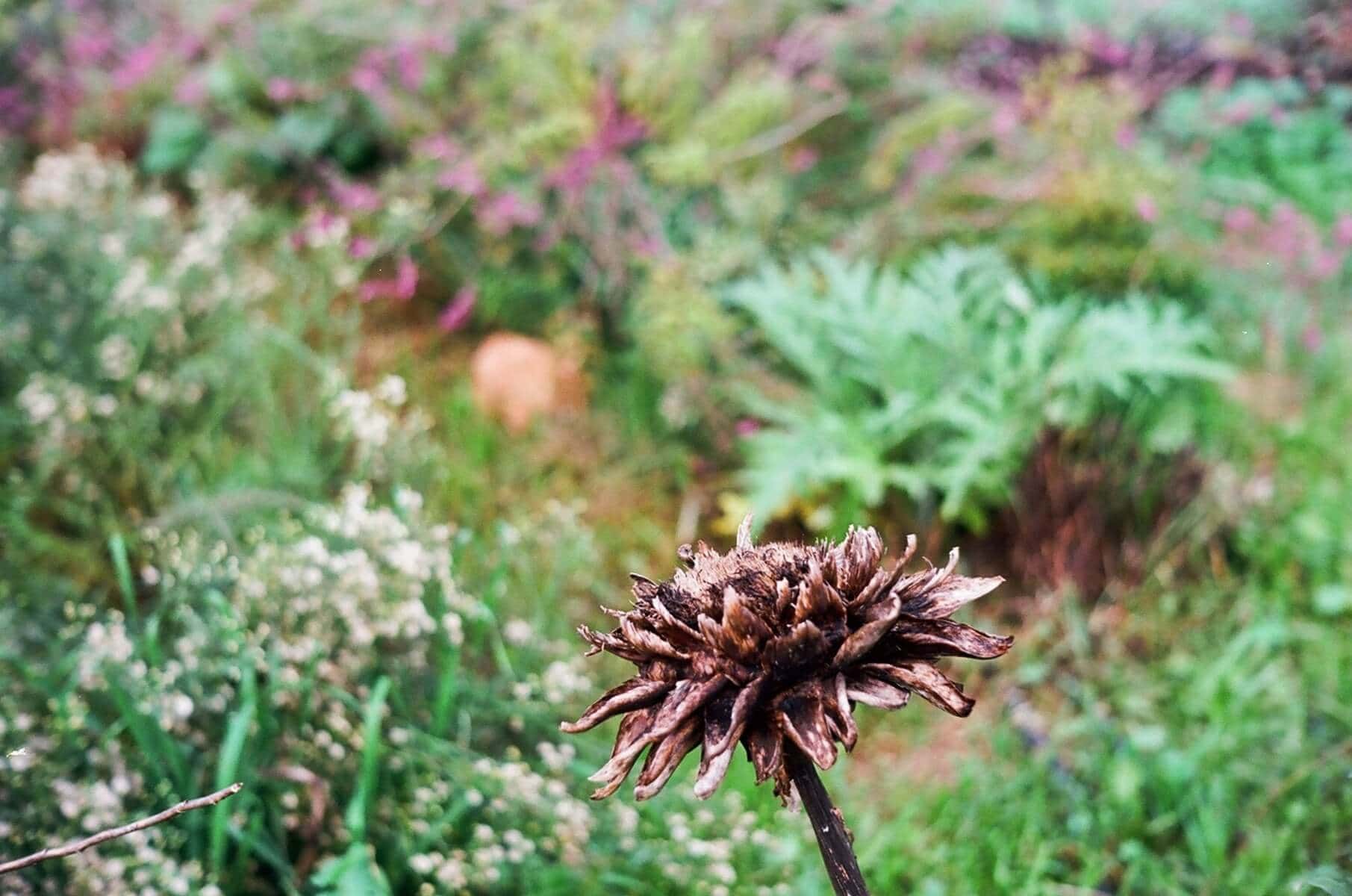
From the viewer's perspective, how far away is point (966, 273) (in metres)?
3.28

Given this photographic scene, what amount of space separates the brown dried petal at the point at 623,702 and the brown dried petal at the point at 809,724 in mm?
111

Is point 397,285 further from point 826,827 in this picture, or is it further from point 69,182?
point 826,827

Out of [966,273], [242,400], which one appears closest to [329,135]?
[242,400]

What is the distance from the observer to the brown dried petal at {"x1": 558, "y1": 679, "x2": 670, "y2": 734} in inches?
39.2

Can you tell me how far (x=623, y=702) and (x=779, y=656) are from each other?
0.15m

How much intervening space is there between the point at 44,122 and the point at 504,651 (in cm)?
380

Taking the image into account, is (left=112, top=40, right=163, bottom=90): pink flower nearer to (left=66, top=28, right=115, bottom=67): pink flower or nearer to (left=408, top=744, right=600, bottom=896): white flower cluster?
(left=66, top=28, right=115, bottom=67): pink flower

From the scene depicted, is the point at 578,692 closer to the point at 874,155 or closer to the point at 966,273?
the point at 966,273

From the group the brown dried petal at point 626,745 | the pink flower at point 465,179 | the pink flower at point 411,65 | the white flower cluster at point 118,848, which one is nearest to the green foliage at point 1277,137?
the pink flower at point 465,179

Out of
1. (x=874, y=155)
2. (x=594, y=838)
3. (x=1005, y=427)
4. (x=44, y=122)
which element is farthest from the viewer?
(x=44, y=122)

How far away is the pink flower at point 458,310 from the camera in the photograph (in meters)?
3.44

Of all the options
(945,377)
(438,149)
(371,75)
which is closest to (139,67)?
(371,75)

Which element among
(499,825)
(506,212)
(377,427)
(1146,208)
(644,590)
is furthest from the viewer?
(506,212)

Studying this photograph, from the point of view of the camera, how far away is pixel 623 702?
0.99 meters
